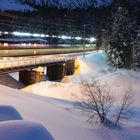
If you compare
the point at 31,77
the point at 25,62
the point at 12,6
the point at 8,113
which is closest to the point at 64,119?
the point at 8,113

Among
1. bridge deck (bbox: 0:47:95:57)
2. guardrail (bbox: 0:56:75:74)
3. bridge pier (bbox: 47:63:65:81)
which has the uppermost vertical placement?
bridge deck (bbox: 0:47:95:57)

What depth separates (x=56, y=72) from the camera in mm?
64250

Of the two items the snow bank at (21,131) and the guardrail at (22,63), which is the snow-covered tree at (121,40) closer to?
the guardrail at (22,63)

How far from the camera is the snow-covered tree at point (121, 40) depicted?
5000 cm

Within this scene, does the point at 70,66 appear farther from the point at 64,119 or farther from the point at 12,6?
the point at 12,6

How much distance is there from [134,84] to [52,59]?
17695mm

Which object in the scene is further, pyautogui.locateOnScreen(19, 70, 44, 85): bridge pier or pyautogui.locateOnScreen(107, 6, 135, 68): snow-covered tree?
pyautogui.locateOnScreen(19, 70, 44, 85): bridge pier

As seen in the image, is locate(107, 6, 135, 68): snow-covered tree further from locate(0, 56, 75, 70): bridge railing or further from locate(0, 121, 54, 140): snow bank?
locate(0, 121, 54, 140): snow bank

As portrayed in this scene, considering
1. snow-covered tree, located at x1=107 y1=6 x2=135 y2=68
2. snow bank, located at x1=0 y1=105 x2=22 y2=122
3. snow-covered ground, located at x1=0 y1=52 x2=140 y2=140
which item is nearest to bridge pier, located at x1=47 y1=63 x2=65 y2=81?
snow-covered tree, located at x1=107 y1=6 x2=135 y2=68

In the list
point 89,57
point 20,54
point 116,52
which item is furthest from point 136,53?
point 20,54

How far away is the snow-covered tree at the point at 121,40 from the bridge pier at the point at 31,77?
11.2 meters

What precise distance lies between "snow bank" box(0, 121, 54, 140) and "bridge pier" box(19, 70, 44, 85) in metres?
47.3

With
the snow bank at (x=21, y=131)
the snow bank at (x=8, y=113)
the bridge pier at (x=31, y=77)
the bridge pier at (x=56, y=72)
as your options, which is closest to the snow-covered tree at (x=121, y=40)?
the bridge pier at (x=31, y=77)

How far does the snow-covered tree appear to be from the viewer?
5000cm
